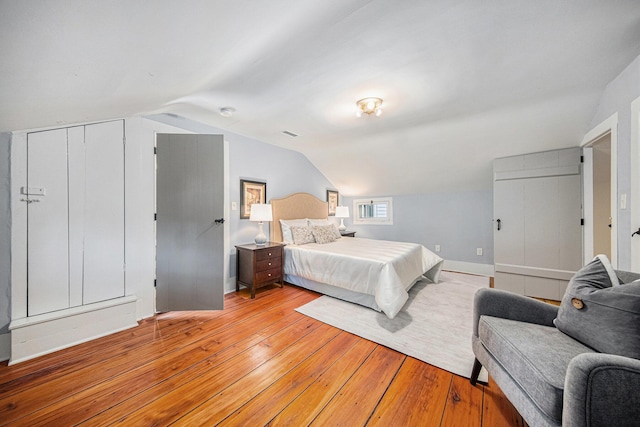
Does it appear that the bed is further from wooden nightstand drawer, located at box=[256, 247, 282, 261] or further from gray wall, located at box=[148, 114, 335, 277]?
gray wall, located at box=[148, 114, 335, 277]

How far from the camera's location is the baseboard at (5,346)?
5.88 feet

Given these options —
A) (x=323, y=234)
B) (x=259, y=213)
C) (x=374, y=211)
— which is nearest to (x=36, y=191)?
(x=259, y=213)

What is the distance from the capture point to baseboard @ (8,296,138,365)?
178 cm

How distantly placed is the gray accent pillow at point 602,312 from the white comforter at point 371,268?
1.26 m

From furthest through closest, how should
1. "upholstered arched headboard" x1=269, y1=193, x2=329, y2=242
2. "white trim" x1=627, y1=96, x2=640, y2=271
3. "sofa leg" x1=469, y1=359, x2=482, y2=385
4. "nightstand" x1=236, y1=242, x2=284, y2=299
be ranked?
"upholstered arched headboard" x1=269, y1=193, x2=329, y2=242
"nightstand" x1=236, y1=242, x2=284, y2=299
"white trim" x1=627, y1=96, x2=640, y2=271
"sofa leg" x1=469, y1=359, x2=482, y2=385

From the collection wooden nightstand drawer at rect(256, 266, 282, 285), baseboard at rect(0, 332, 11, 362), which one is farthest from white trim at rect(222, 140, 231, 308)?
baseboard at rect(0, 332, 11, 362)

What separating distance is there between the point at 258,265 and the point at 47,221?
6.55 ft

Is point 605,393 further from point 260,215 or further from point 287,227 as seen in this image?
point 287,227

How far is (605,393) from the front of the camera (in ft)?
2.54

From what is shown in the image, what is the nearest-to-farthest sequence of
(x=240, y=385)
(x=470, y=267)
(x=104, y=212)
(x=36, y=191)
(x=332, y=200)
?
1. (x=240, y=385)
2. (x=36, y=191)
3. (x=104, y=212)
4. (x=470, y=267)
5. (x=332, y=200)

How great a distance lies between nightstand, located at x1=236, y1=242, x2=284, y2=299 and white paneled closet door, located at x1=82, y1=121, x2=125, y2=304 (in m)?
1.29

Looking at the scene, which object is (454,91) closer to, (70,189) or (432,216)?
(432,216)

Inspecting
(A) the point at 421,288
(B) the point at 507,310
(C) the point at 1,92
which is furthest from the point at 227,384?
(A) the point at 421,288

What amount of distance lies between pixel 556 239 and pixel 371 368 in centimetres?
312
